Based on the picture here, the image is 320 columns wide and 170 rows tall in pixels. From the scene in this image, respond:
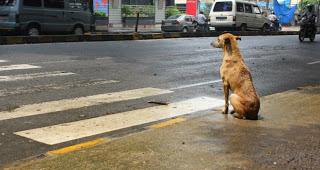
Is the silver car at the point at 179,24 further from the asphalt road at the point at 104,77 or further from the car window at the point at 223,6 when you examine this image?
the asphalt road at the point at 104,77

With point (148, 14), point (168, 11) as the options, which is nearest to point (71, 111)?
point (148, 14)

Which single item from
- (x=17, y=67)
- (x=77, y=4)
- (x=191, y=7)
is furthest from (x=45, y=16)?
(x=191, y=7)

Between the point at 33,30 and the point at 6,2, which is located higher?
the point at 6,2

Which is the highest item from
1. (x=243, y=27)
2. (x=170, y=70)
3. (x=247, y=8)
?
(x=247, y=8)

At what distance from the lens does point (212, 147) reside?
529 cm

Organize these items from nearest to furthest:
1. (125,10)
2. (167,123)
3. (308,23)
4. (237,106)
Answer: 1. (167,123)
2. (237,106)
3. (308,23)
4. (125,10)

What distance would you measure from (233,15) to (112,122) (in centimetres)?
2361

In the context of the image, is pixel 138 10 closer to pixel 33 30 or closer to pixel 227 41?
pixel 33 30

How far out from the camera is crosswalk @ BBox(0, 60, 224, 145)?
233 inches

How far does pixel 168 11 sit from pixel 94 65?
33692 mm

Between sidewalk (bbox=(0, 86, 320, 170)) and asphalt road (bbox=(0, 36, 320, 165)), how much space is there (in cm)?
56

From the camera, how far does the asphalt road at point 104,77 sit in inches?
259

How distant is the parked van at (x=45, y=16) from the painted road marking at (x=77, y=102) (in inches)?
486

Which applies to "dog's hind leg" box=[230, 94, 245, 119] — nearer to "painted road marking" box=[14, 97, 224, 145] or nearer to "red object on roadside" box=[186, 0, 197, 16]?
"painted road marking" box=[14, 97, 224, 145]
